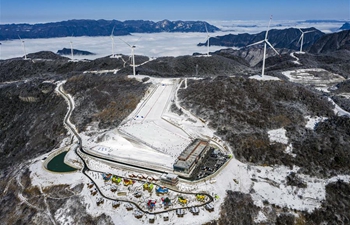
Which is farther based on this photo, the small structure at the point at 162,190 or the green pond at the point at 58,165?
the green pond at the point at 58,165

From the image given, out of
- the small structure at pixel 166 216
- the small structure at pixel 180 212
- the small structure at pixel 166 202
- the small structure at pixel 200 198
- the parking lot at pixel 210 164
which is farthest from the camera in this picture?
the parking lot at pixel 210 164

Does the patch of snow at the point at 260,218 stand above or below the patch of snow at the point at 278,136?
below

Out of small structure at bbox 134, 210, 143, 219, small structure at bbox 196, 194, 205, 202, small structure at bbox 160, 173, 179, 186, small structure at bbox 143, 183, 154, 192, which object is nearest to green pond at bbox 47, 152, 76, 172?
small structure at bbox 143, 183, 154, 192

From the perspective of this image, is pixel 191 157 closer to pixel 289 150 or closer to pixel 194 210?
pixel 194 210

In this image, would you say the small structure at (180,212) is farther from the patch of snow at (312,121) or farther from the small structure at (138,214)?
the patch of snow at (312,121)

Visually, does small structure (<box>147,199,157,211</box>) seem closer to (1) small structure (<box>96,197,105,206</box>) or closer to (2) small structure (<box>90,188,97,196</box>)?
(1) small structure (<box>96,197,105,206</box>)

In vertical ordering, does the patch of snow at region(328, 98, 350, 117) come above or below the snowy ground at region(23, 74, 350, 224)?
above

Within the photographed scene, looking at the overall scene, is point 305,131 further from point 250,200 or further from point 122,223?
point 122,223

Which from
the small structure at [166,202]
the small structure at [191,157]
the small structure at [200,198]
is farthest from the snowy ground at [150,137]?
the small structure at [200,198]

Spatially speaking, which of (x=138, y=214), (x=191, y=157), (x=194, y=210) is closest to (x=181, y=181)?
(x=191, y=157)
